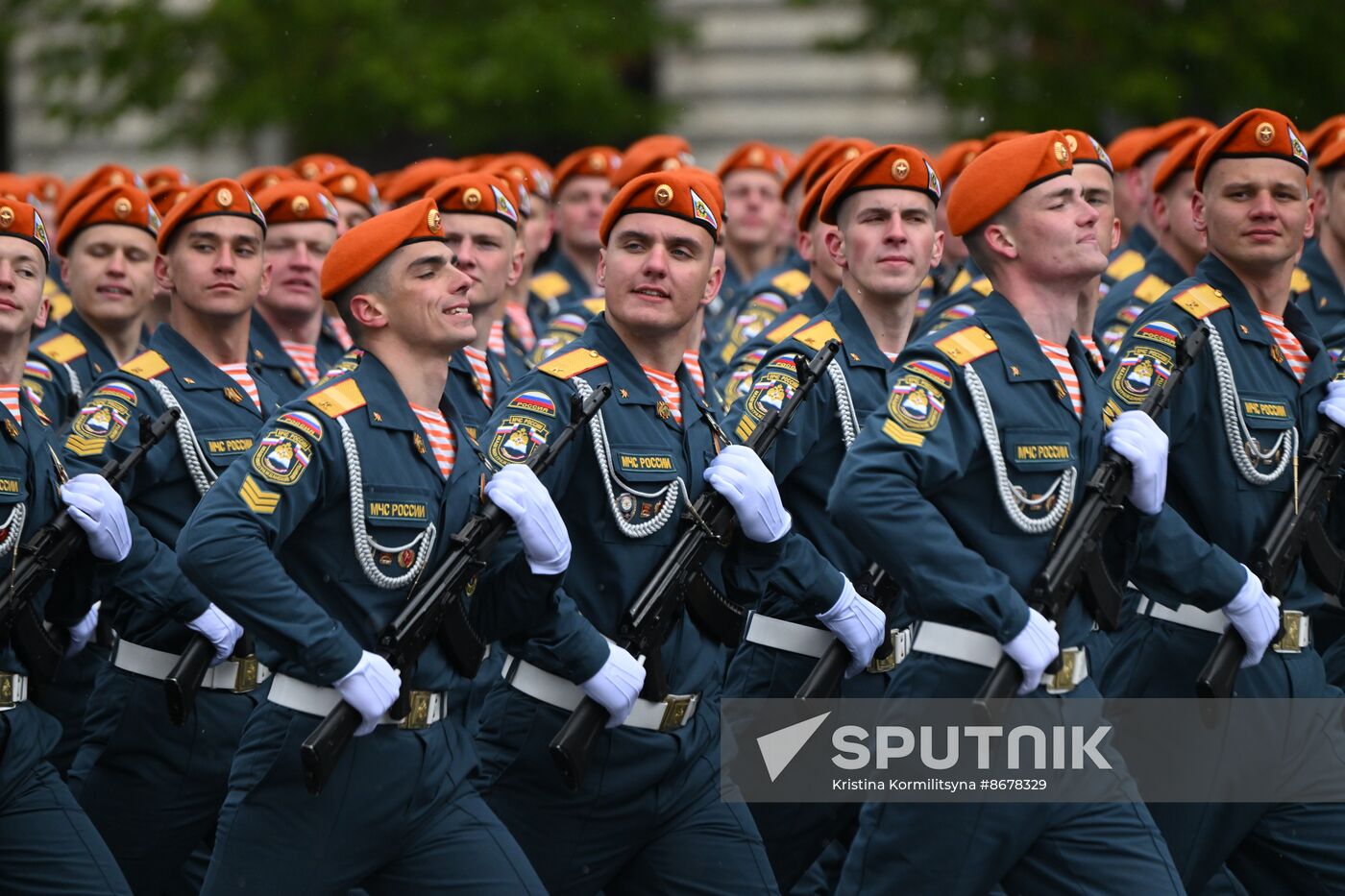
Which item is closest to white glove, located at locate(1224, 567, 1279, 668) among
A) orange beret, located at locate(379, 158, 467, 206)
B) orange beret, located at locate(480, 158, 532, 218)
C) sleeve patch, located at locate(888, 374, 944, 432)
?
sleeve patch, located at locate(888, 374, 944, 432)

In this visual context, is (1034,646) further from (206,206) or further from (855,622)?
(206,206)

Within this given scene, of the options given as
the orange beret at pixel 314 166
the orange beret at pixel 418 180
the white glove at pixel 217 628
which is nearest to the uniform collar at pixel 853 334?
the white glove at pixel 217 628

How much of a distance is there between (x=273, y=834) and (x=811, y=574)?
1.66 metres

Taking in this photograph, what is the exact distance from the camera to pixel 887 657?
6703 millimetres

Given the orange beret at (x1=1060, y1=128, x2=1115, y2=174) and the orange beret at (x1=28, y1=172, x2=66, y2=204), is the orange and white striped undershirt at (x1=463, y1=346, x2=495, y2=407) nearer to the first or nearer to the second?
the orange beret at (x1=1060, y1=128, x2=1115, y2=174)

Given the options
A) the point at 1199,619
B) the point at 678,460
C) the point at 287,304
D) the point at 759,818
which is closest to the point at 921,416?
the point at 678,460

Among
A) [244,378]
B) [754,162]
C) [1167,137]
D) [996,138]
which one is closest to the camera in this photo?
[244,378]

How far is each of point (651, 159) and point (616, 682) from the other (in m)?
5.36

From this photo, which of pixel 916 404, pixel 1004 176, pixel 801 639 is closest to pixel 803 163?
pixel 801 639

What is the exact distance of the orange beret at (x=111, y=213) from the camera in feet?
27.4

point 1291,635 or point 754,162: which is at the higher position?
point 1291,635

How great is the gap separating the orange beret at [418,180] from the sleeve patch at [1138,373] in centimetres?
433

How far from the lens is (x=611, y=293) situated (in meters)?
6.18

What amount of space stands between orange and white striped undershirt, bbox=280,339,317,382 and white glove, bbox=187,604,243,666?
69.0 inches
